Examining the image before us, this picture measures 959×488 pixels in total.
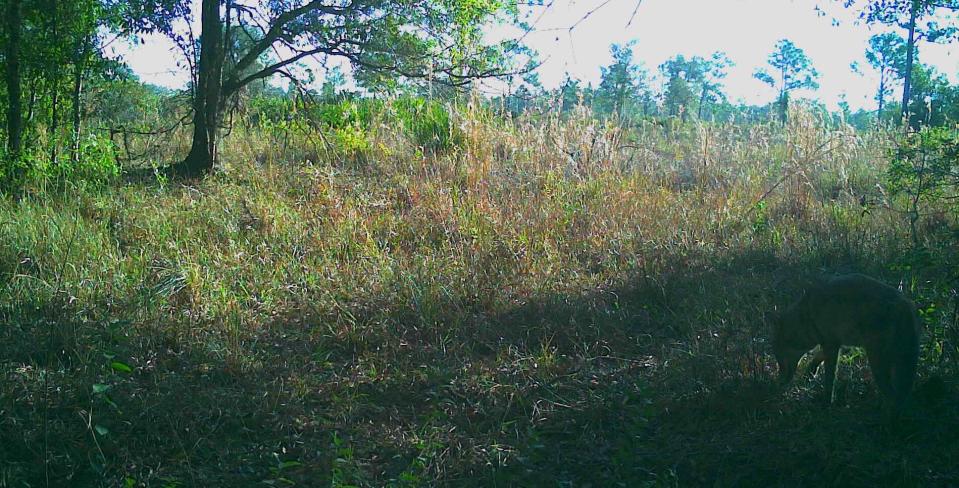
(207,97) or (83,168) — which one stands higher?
(207,97)

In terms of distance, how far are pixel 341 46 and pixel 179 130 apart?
2.69 metres

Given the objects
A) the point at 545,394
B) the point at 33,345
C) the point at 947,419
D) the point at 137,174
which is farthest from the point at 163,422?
the point at 137,174

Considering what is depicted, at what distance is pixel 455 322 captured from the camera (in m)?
5.31

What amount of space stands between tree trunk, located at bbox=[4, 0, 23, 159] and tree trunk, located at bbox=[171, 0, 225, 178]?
5.17 feet

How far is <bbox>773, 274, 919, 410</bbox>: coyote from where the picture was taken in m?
3.45

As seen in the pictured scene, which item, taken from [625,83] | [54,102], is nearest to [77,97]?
[54,102]

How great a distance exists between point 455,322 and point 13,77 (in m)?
5.38

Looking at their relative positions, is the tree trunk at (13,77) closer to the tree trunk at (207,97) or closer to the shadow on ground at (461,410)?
the tree trunk at (207,97)

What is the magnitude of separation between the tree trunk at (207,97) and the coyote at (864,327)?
6.76 m

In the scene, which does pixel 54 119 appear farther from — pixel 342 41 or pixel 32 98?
pixel 342 41

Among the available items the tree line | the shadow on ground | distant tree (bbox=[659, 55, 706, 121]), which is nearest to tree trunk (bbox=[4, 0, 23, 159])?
the tree line

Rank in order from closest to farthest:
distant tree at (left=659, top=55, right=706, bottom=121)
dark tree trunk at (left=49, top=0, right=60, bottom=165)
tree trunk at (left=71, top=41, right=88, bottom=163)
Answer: dark tree trunk at (left=49, top=0, right=60, bottom=165)
tree trunk at (left=71, top=41, right=88, bottom=163)
distant tree at (left=659, top=55, right=706, bottom=121)

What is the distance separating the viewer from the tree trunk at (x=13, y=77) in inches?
288

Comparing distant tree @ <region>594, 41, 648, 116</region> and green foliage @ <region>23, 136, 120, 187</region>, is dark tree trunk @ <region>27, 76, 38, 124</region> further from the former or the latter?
distant tree @ <region>594, 41, 648, 116</region>
